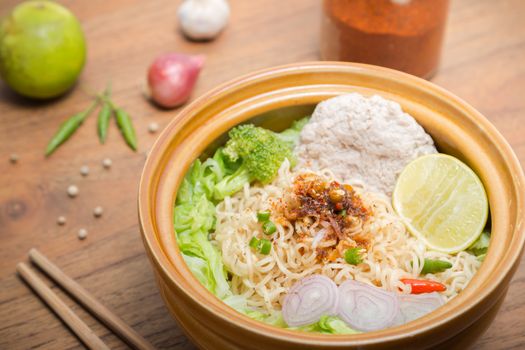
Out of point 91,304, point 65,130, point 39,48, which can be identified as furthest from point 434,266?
point 39,48

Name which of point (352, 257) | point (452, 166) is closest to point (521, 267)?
point (452, 166)

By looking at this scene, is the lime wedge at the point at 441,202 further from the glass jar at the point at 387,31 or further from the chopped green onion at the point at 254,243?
the glass jar at the point at 387,31

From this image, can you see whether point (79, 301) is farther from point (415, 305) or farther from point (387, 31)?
point (387, 31)

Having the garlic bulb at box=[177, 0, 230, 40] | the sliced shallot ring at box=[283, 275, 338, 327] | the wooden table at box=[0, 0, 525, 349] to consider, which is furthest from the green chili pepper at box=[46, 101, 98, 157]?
the sliced shallot ring at box=[283, 275, 338, 327]

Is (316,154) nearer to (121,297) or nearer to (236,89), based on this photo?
(236,89)

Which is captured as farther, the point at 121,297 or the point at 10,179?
the point at 10,179

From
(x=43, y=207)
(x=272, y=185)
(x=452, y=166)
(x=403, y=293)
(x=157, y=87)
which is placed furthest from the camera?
(x=157, y=87)

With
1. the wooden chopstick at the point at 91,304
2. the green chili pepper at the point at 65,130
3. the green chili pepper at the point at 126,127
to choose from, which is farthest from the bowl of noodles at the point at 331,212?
the green chili pepper at the point at 65,130
